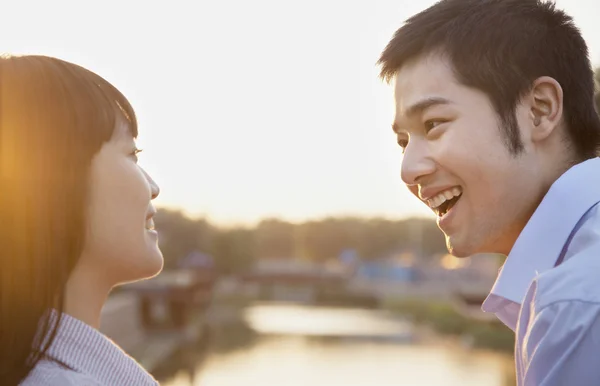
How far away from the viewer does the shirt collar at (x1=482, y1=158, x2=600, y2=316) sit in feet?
5.79

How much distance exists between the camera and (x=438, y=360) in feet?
59.0

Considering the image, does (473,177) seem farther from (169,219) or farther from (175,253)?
(169,219)

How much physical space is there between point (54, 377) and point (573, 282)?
104 centimetres

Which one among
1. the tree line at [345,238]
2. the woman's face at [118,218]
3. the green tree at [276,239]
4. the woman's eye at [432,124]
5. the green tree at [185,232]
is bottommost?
the green tree at [276,239]

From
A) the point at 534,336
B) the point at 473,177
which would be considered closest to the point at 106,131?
the point at 473,177

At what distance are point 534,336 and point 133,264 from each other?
39.3 inches

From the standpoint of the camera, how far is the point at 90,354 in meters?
1.96

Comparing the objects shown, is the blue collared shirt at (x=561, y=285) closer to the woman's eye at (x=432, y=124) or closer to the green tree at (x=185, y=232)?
the woman's eye at (x=432, y=124)

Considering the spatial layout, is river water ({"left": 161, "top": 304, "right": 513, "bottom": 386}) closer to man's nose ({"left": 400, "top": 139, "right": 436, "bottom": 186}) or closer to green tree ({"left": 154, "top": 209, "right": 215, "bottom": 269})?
man's nose ({"left": 400, "top": 139, "right": 436, "bottom": 186})

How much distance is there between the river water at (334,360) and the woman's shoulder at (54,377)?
472 inches

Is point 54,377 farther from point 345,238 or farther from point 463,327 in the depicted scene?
point 345,238

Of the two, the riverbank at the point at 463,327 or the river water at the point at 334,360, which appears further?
the riverbank at the point at 463,327

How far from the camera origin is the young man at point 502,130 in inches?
72.0

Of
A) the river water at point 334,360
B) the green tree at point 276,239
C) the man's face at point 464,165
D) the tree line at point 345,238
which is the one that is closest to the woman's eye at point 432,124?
the man's face at point 464,165
